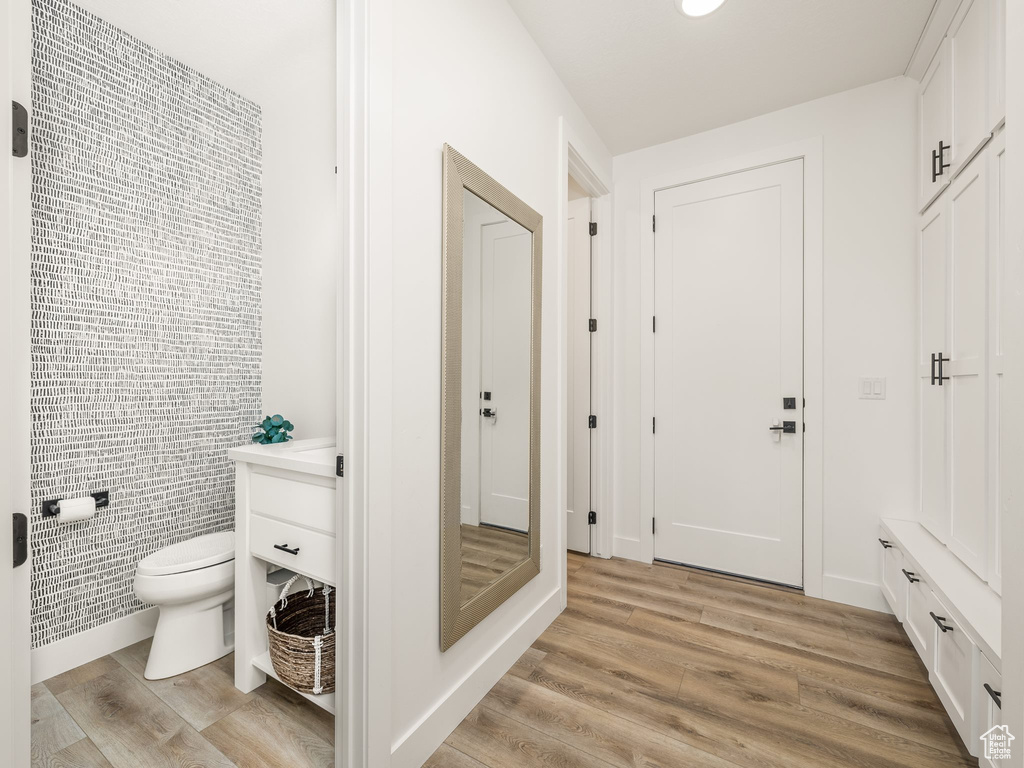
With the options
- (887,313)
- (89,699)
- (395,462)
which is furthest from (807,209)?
(89,699)

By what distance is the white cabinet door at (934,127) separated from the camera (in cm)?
191

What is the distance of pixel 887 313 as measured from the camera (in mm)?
2367

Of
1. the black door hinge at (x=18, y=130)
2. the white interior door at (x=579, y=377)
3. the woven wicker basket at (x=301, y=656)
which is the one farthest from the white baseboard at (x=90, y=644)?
the white interior door at (x=579, y=377)

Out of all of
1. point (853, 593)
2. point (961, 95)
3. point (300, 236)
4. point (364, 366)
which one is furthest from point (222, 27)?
point (853, 593)

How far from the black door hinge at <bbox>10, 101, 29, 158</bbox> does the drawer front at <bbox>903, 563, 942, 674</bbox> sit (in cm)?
266

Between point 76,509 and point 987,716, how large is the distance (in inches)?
122

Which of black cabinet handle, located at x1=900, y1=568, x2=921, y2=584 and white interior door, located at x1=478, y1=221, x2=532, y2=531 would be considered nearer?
white interior door, located at x1=478, y1=221, x2=532, y2=531

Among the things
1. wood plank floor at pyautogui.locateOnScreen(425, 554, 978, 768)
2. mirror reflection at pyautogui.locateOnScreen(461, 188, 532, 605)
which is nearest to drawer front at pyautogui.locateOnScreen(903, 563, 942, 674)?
wood plank floor at pyautogui.locateOnScreen(425, 554, 978, 768)

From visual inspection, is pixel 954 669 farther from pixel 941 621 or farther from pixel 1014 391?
pixel 1014 391

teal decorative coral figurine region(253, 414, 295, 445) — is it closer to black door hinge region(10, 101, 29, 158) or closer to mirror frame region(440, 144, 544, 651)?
mirror frame region(440, 144, 544, 651)

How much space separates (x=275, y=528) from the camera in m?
1.61

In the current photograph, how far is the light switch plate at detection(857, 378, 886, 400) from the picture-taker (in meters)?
2.38

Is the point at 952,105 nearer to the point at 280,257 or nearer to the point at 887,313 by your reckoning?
the point at 887,313

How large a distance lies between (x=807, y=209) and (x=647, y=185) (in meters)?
0.93
